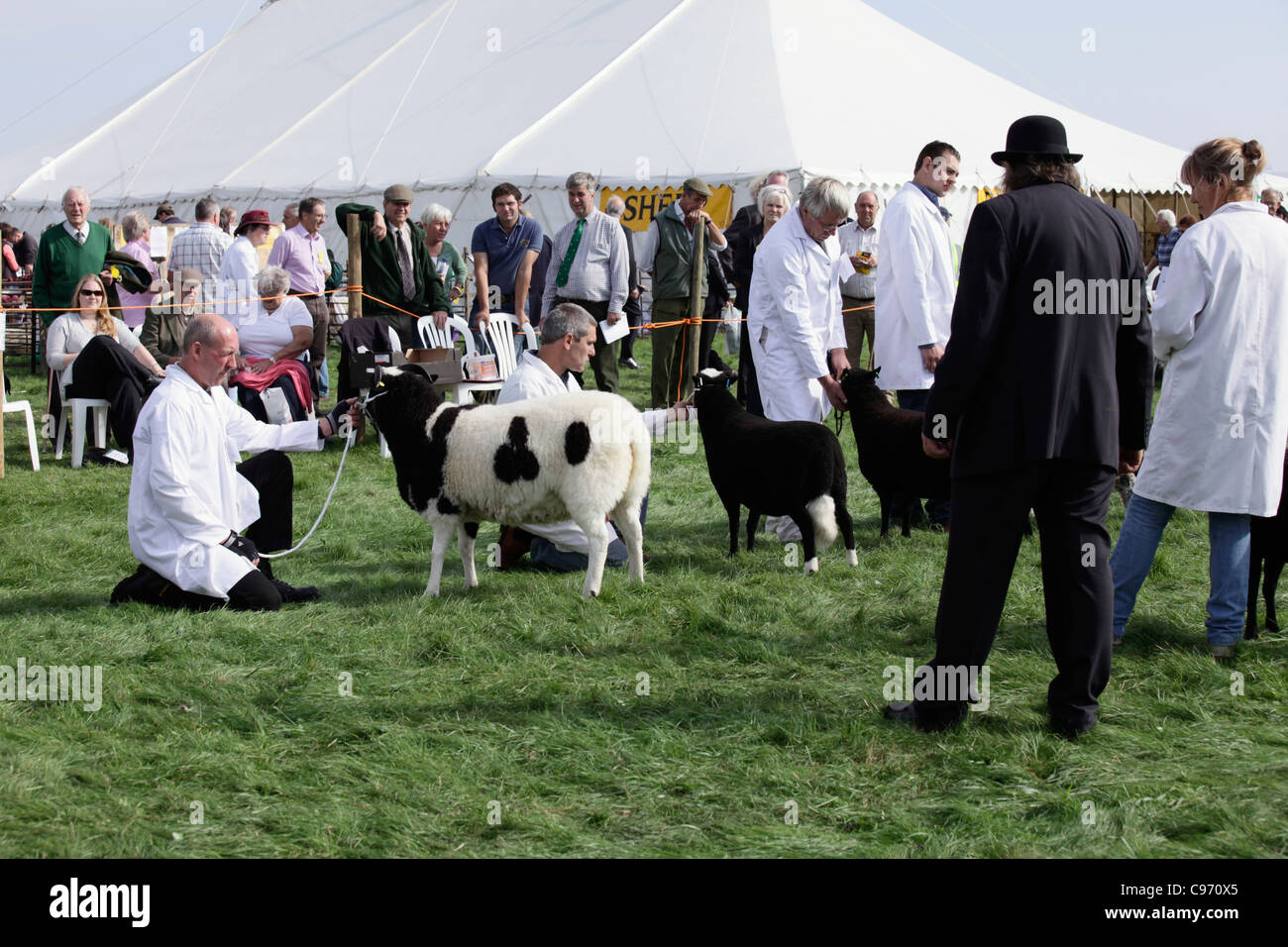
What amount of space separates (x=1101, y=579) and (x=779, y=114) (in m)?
14.0

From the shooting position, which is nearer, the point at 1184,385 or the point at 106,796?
the point at 106,796

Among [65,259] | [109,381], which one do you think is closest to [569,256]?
[109,381]

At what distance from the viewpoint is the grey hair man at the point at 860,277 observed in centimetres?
1051

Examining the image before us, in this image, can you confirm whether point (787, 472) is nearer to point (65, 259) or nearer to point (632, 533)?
point (632, 533)

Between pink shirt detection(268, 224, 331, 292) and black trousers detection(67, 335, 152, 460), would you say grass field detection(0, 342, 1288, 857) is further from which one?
pink shirt detection(268, 224, 331, 292)

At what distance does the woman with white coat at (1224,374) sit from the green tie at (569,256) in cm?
673

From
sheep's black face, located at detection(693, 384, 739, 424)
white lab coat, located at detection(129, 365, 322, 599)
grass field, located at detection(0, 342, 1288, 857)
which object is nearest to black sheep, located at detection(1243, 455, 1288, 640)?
grass field, located at detection(0, 342, 1288, 857)

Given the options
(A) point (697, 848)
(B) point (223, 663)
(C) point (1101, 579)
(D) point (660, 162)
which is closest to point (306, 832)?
(A) point (697, 848)

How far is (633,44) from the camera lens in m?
18.6

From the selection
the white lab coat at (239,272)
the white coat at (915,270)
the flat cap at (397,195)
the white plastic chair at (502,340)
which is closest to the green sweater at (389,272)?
the flat cap at (397,195)

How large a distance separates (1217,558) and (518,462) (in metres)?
3.07

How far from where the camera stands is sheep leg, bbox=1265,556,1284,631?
507 cm

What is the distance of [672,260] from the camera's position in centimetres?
1159
